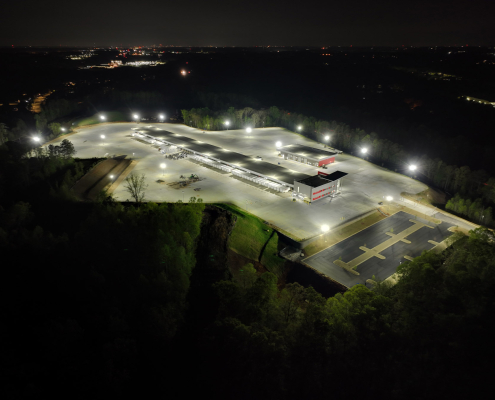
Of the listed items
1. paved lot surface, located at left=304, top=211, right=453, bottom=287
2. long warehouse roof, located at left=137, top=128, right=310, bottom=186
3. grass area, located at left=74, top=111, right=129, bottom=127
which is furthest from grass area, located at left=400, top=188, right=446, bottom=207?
grass area, located at left=74, top=111, right=129, bottom=127

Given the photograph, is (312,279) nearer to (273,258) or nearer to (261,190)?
(273,258)

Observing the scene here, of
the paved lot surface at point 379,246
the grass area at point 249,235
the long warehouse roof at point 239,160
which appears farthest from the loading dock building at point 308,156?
the grass area at point 249,235

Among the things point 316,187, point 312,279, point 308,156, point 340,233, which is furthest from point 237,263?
point 308,156

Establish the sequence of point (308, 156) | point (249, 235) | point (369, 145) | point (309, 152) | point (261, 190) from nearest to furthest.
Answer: point (249, 235) → point (261, 190) → point (308, 156) → point (309, 152) → point (369, 145)

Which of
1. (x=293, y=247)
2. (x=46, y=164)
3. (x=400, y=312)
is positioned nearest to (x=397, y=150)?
(x=293, y=247)

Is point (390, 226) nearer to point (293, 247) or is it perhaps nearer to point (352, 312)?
point (293, 247)

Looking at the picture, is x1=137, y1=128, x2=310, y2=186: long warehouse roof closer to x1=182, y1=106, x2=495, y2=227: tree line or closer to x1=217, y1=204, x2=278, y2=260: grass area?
x1=217, y1=204, x2=278, y2=260: grass area
